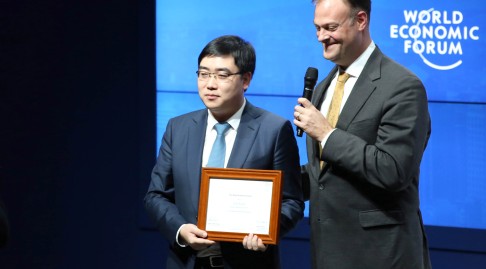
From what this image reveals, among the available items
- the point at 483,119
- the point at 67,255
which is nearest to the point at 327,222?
the point at 483,119

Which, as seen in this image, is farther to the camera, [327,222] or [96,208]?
[96,208]

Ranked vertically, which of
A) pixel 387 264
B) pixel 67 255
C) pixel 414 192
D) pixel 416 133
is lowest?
pixel 67 255

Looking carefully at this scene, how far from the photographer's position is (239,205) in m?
2.61

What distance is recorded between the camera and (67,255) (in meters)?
4.73

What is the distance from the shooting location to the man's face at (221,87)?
2.77 metres

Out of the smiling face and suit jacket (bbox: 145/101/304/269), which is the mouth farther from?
the smiling face

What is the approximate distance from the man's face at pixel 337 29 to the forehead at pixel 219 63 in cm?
33

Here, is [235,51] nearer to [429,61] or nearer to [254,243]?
[254,243]

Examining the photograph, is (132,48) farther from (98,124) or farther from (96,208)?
(96,208)

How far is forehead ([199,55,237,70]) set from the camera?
2.80m

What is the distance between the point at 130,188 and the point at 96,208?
0.22 m

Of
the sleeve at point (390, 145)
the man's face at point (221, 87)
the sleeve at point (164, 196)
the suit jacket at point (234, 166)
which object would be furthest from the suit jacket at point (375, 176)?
the sleeve at point (164, 196)

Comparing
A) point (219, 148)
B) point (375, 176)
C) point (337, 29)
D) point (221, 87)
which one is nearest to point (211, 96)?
point (221, 87)

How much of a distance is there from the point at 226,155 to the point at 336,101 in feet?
1.33
